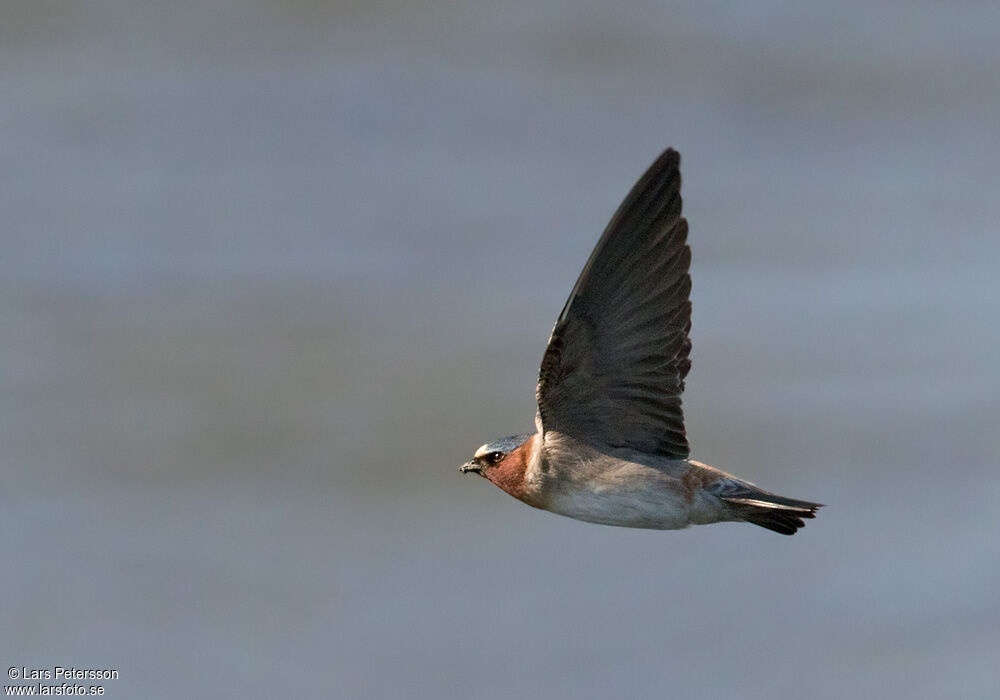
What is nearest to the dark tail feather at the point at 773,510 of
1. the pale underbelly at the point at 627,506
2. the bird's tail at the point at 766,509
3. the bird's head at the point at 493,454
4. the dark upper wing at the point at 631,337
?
the bird's tail at the point at 766,509

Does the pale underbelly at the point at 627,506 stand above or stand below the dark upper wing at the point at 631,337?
below

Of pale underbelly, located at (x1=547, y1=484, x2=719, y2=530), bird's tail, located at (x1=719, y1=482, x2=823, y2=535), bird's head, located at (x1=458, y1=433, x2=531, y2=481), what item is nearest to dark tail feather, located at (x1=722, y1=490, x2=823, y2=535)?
bird's tail, located at (x1=719, y1=482, x2=823, y2=535)

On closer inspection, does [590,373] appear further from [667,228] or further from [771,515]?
[771,515]

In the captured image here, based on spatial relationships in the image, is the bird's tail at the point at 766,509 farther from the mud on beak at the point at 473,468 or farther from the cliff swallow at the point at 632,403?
the mud on beak at the point at 473,468

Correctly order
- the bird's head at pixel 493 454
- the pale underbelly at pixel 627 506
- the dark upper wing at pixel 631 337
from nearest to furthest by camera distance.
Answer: the dark upper wing at pixel 631 337
the pale underbelly at pixel 627 506
the bird's head at pixel 493 454

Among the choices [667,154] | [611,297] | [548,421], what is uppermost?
[667,154]

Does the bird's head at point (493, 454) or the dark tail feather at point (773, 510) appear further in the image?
the bird's head at point (493, 454)

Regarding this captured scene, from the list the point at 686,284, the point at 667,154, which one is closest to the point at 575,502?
the point at 686,284
